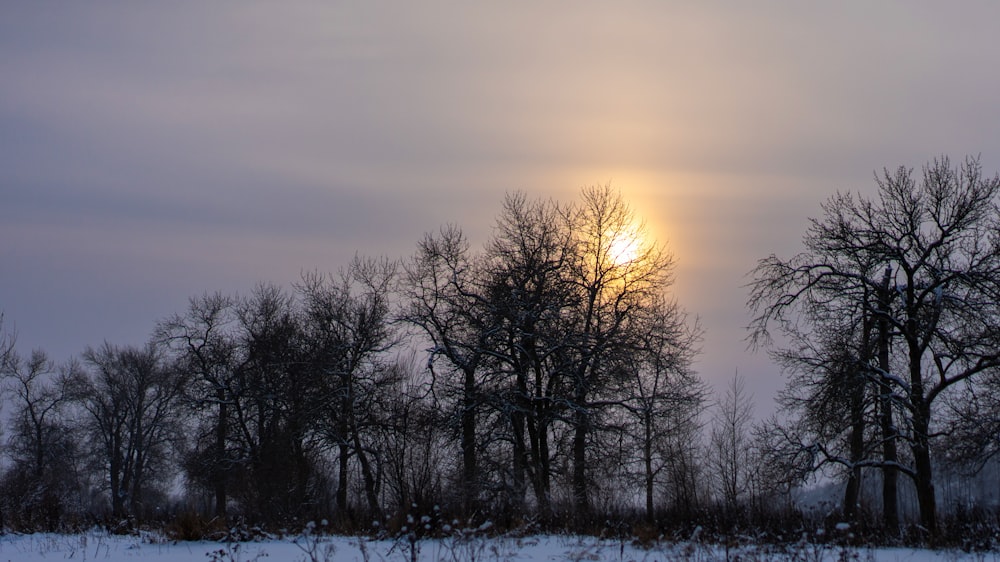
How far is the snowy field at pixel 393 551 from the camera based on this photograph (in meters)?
11.6

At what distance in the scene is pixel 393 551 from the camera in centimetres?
1228

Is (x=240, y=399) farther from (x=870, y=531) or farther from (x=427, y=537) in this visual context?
(x=870, y=531)

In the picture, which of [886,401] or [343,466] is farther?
[343,466]

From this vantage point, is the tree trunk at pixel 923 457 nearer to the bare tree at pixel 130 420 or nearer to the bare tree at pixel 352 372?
the bare tree at pixel 352 372

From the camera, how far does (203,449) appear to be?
4722cm

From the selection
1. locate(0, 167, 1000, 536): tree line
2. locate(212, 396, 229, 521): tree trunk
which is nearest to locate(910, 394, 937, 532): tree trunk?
locate(0, 167, 1000, 536): tree line

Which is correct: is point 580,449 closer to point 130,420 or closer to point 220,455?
point 220,455

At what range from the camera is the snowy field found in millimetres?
11570

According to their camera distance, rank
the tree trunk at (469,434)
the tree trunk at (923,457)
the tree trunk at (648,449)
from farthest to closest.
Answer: the tree trunk at (648,449)
the tree trunk at (469,434)
the tree trunk at (923,457)

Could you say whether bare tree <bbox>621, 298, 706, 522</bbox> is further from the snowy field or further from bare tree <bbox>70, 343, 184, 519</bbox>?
bare tree <bbox>70, 343, 184, 519</bbox>

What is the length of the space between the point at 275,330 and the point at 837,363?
104ft

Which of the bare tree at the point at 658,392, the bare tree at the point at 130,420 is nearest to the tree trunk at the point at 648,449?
the bare tree at the point at 658,392

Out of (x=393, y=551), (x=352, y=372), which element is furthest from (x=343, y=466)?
(x=393, y=551)

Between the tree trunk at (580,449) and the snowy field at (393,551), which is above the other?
the tree trunk at (580,449)
